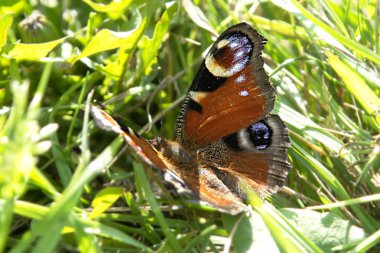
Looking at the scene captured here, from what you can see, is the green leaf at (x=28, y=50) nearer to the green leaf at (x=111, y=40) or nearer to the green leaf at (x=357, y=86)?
the green leaf at (x=111, y=40)

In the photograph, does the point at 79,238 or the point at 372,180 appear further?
the point at 372,180

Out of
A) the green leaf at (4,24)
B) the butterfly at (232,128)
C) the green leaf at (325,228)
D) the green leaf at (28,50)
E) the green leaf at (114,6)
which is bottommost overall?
the green leaf at (325,228)

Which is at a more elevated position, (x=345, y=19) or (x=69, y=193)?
(x=345, y=19)

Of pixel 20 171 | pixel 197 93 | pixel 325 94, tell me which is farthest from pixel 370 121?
pixel 20 171

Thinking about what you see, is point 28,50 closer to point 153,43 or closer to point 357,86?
point 153,43

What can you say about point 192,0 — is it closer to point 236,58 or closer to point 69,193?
point 236,58

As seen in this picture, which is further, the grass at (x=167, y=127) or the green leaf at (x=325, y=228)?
the green leaf at (x=325, y=228)

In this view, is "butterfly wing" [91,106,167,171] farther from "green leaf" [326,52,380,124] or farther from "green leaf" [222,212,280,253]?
"green leaf" [326,52,380,124]

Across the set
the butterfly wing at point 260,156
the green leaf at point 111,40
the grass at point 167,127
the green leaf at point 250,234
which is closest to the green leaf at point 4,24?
the grass at point 167,127

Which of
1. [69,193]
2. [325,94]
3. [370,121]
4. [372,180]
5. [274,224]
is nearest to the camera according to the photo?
[69,193]

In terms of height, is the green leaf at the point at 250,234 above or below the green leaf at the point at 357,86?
below
